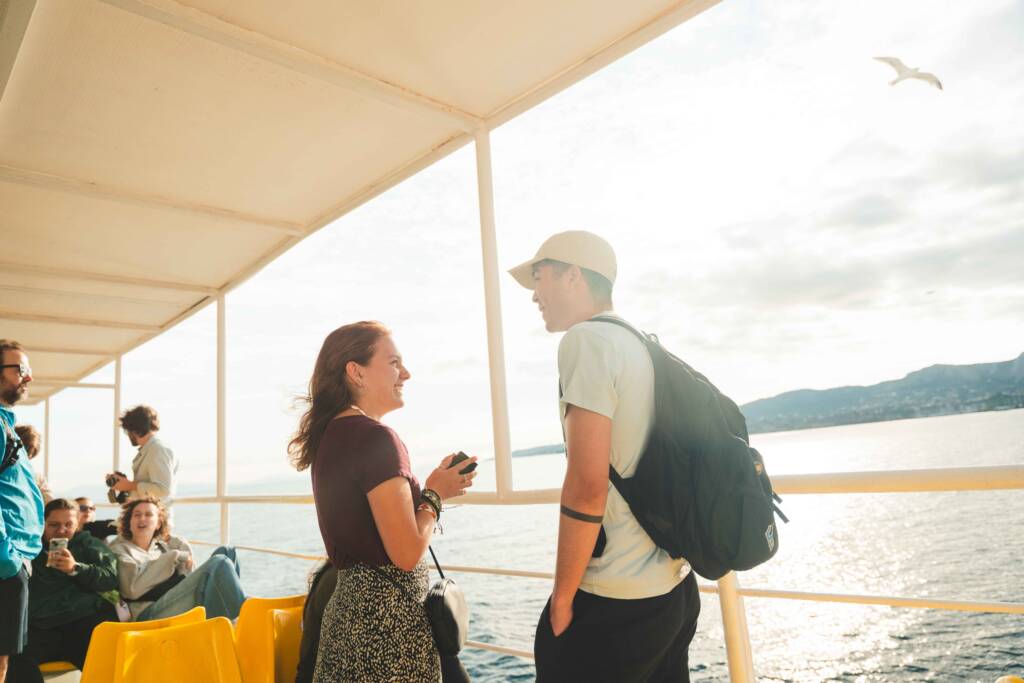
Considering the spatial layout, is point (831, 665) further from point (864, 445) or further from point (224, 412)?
point (864, 445)

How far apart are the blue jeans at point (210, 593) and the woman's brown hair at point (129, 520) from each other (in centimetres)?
51

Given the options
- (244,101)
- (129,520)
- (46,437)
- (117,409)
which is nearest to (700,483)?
(244,101)

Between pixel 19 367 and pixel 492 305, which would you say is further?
pixel 492 305

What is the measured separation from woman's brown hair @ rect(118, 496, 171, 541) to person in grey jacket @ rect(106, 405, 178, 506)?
9.3 inches

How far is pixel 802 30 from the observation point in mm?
26578

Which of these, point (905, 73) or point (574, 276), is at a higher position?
point (905, 73)

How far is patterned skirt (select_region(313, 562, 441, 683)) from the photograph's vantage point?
3.56 feet

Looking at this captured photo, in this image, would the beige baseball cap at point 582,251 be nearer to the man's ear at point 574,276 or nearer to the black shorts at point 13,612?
the man's ear at point 574,276

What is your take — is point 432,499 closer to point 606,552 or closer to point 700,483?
point 606,552

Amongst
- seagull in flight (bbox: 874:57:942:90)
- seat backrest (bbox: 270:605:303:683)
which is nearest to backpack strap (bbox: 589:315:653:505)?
seat backrest (bbox: 270:605:303:683)

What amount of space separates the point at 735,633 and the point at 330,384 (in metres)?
1.16

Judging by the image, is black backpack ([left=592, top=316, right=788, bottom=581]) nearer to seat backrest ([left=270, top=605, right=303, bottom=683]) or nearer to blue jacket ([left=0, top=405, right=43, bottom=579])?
seat backrest ([left=270, top=605, right=303, bottom=683])

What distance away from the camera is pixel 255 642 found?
159 cm

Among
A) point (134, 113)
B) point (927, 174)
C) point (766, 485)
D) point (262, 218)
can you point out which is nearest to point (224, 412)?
point (262, 218)
